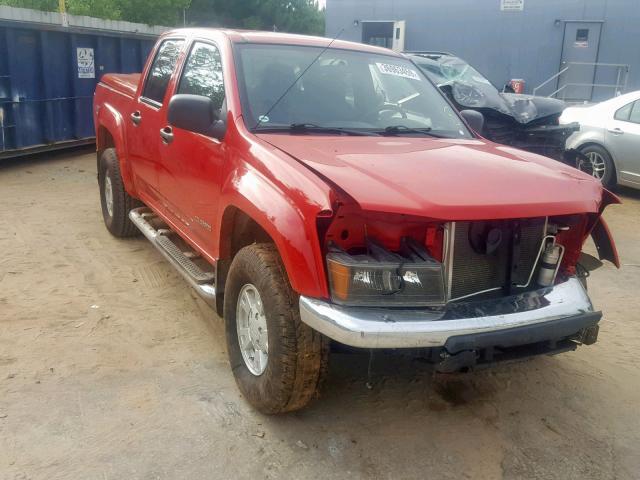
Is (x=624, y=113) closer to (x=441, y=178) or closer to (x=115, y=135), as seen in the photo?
(x=115, y=135)

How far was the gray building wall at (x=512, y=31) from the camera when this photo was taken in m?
17.7

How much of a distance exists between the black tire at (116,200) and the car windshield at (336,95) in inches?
93.8

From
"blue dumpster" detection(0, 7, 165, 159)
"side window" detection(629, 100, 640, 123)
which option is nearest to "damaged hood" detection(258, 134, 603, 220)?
"side window" detection(629, 100, 640, 123)

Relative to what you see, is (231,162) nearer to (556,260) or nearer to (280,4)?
(556,260)

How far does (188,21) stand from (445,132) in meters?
31.9

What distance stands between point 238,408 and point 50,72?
8117 millimetres

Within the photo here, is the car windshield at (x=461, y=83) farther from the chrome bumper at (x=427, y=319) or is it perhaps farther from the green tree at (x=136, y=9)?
the green tree at (x=136, y=9)

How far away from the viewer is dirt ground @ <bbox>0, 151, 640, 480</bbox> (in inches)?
118

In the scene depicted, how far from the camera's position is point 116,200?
5941 millimetres

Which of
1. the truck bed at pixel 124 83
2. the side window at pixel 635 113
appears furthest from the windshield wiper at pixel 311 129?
the side window at pixel 635 113

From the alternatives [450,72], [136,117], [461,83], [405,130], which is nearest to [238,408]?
[405,130]

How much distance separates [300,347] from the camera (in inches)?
116

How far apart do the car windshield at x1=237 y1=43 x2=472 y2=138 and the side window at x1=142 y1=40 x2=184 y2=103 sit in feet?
3.39

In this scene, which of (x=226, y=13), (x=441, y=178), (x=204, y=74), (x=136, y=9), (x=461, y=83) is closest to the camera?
(x=441, y=178)
